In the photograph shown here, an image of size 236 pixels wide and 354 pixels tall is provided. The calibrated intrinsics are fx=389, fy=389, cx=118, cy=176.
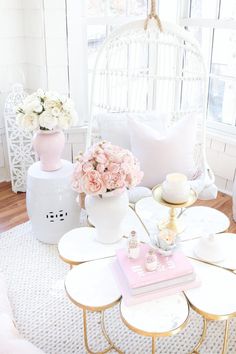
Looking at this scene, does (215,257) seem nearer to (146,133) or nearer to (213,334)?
(213,334)

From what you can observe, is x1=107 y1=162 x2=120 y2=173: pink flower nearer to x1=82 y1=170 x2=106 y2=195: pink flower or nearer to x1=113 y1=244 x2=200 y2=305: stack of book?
x1=82 y1=170 x2=106 y2=195: pink flower

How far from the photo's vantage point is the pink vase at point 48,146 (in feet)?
7.55

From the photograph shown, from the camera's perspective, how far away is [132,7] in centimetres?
304

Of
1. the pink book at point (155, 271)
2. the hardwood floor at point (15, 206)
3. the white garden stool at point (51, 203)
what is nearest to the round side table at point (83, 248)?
the pink book at point (155, 271)

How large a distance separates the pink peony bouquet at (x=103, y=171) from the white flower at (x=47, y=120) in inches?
25.8

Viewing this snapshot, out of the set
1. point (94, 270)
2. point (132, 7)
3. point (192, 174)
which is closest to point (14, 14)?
point (132, 7)

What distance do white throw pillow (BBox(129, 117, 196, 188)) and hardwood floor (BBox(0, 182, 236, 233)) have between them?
2.27 feet

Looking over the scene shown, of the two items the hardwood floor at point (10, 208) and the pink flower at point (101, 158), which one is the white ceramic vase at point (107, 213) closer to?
the pink flower at point (101, 158)

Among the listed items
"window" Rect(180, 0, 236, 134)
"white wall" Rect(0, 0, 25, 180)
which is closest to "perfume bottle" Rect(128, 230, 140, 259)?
"window" Rect(180, 0, 236, 134)

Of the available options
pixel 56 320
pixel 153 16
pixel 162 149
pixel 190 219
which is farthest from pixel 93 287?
pixel 153 16

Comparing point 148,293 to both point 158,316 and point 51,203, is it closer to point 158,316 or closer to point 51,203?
point 158,316

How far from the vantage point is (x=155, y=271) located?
1.49 metres

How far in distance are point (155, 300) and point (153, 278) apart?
0.08 metres

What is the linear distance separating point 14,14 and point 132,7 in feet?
2.99
